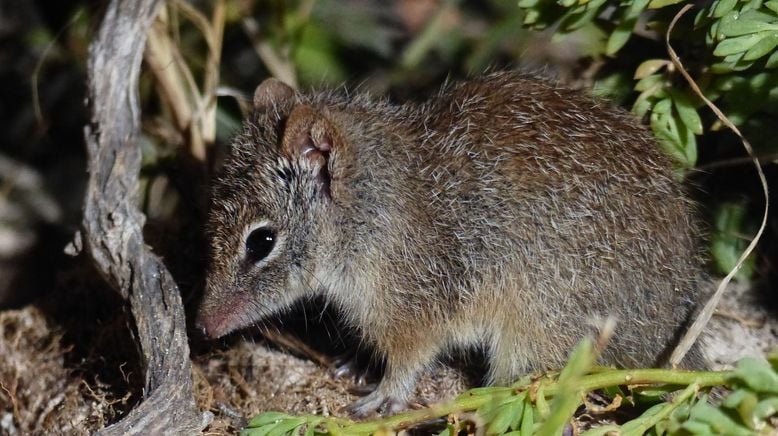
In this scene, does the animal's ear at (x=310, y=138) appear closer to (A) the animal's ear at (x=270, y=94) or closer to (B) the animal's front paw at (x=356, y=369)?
(A) the animal's ear at (x=270, y=94)

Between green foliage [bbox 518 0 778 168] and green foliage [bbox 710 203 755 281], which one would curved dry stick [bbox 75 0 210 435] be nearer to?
green foliage [bbox 518 0 778 168]

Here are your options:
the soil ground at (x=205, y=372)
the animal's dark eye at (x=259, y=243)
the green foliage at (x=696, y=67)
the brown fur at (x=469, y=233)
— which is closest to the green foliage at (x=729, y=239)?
the green foliage at (x=696, y=67)

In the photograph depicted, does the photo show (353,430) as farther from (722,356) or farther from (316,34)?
(316,34)

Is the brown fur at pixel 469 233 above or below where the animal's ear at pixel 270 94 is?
below

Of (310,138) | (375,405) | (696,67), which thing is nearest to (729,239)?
(696,67)

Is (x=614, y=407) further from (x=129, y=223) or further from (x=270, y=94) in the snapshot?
(x=129, y=223)

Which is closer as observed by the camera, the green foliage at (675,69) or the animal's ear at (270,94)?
the green foliage at (675,69)
